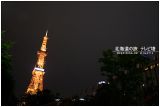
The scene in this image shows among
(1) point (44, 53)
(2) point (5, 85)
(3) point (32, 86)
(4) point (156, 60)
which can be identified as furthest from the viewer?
(1) point (44, 53)

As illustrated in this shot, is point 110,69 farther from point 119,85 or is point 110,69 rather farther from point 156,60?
point 156,60

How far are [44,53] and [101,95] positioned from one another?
105 ft

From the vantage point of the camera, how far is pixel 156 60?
25.1m

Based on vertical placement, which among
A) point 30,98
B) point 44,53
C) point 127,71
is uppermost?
point 44,53

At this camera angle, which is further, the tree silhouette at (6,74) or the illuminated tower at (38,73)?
the illuminated tower at (38,73)

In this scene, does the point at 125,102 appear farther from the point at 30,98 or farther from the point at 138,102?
the point at 30,98

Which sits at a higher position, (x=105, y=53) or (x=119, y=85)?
(x=105, y=53)

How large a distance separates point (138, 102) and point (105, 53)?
4479mm

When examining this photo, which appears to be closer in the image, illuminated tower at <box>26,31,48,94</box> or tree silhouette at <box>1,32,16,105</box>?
tree silhouette at <box>1,32,16,105</box>

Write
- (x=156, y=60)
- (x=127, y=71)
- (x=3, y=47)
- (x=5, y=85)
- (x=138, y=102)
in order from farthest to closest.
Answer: (x=156, y=60), (x=127, y=71), (x=138, y=102), (x=5, y=85), (x=3, y=47)

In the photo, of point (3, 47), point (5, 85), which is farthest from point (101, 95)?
point (3, 47)

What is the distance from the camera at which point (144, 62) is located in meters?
22.1

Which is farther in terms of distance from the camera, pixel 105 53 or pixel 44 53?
pixel 44 53

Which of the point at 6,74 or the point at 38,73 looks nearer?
the point at 6,74
